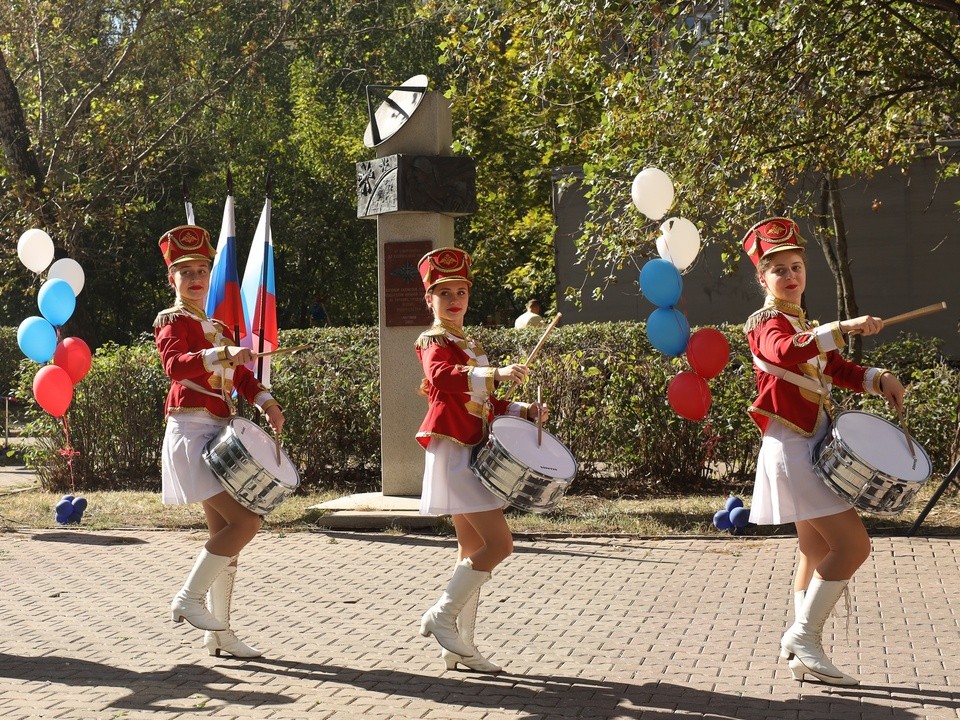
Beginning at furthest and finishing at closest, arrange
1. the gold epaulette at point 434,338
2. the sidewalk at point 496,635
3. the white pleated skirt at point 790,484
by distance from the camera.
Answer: the gold epaulette at point 434,338, the white pleated skirt at point 790,484, the sidewalk at point 496,635

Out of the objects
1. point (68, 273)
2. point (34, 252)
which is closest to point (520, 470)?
point (34, 252)

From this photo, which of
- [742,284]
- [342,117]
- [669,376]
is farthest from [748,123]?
[342,117]

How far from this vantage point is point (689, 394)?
8461mm

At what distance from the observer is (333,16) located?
1038 inches

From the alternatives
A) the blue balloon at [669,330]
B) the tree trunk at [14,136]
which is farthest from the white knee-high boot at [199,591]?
the tree trunk at [14,136]

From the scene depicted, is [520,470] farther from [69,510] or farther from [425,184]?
[69,510]

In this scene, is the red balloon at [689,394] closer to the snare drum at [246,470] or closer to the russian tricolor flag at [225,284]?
the snare drum at [246,470]

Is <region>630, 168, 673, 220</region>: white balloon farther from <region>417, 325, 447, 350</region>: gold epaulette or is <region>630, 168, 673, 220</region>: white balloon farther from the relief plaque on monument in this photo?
<region>417, 325, 447, 350</region>: gold epaulette

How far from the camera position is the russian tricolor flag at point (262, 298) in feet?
34.4

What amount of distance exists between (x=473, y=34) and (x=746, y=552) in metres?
5.17

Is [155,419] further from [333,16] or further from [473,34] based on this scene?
[333,16]

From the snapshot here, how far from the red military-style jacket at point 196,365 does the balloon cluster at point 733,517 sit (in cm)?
439

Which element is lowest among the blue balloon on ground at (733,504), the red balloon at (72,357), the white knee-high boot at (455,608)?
the blue balloon on ground at (733,504)

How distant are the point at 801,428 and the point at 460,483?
1557 mm
